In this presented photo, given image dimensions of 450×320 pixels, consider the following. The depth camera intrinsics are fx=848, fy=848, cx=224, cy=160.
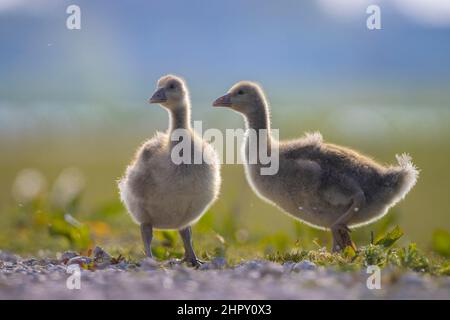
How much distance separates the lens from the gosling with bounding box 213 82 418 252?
7.59 meters

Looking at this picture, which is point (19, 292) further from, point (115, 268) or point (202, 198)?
point (202, 198)

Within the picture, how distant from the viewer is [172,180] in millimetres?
7410

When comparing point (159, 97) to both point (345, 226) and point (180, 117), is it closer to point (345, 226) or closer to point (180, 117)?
point (180, 117)

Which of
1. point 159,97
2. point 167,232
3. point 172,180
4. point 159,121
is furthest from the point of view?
point 159,121

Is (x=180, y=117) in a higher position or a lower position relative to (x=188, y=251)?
higher

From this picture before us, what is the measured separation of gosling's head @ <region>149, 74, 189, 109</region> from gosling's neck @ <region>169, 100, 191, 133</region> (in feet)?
0.06

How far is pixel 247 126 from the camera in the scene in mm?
8539

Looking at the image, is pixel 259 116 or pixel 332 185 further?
pixel 259 116

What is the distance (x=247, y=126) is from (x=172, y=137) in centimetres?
106

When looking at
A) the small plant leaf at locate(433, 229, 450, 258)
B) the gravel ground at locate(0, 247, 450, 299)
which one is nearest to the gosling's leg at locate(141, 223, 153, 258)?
the gravel ground at locate(0, 247, 450, 299)

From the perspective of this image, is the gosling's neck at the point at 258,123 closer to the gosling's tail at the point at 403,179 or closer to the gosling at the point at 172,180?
the gosling at the point at 172,180

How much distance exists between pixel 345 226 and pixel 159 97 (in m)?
2.10

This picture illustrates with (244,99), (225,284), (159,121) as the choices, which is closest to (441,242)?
(244,99)
